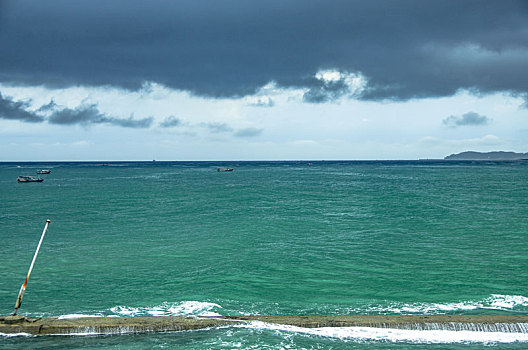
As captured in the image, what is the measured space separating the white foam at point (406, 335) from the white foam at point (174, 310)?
4876mm

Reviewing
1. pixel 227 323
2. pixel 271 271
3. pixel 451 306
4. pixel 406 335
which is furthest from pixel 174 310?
pixel 451 306

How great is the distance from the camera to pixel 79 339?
20656mm

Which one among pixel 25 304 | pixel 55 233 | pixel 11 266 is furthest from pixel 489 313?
pixel 55 233

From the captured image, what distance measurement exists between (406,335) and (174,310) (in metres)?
13.1

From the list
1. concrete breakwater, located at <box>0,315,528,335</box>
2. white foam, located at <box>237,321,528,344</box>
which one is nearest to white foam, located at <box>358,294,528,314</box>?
concrete breakwater, located at <box>0,315,528,335</box>

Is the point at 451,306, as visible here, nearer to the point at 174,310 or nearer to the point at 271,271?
the point at 271,271

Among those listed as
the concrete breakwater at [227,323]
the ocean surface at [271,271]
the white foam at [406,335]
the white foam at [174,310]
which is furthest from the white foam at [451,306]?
the white foam at [174,310]

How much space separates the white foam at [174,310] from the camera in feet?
81.0

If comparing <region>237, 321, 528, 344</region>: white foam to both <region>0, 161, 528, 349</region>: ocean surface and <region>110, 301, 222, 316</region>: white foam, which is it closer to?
<region>0, 161, 528, 349</region>: ocean surface

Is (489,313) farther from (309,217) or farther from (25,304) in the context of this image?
(309,217)

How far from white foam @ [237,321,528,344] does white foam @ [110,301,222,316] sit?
16.0 ft

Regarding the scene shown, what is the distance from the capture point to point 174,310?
2519 centimetres

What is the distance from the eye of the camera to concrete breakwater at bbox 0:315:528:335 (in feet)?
68.7

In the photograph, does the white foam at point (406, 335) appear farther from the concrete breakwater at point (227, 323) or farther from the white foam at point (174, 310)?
the white foam at point (174, 310)
